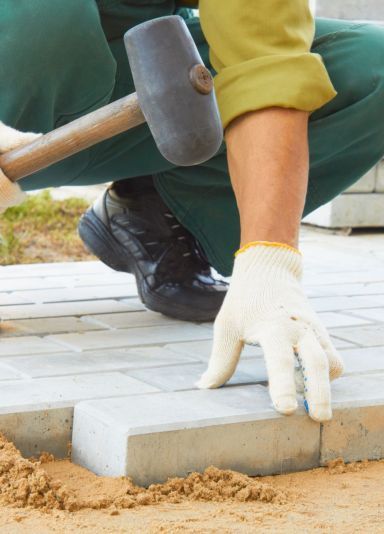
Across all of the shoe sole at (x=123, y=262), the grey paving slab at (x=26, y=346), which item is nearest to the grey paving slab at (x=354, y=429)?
the grey paving slab at (x=26, y=346)

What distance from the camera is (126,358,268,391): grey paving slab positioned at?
2.25 meters

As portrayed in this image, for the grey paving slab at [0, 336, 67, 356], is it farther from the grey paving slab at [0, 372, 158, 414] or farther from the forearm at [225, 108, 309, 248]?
the forearm at [225, 108, 309, 248]

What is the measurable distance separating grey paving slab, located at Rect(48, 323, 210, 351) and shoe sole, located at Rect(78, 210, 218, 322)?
83 millimetres

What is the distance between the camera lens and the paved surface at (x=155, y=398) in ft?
6.32

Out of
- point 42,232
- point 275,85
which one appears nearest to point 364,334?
point 275,85

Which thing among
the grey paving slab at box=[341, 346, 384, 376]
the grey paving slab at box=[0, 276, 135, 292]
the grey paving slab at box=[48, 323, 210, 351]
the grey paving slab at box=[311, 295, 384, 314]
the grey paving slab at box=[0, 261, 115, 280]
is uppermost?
the grey paving slab at box=[341, 346, 384, 376]

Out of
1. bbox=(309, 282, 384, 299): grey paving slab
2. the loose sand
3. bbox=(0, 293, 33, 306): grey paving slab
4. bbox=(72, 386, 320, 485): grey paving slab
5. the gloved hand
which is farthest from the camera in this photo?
bbox=(309, 282, 384, 299): grey paving slab

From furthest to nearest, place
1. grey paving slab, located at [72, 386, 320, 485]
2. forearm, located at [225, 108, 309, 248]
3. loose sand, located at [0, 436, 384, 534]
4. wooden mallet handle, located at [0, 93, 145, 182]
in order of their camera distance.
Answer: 1. forearm, located at [225, 108, 309, 248]
2. wooden mallet handle, located at [0, 93, 145, 182]
3. grey paving slab, located at [72, 386, 320, 485]
4. loose sand, located at [0, 436, 384, 534]

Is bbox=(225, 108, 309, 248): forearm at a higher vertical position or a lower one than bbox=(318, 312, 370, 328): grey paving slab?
higher

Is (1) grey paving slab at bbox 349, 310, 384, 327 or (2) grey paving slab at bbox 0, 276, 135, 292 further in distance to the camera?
(2) grey paving slab at bbox 0, 276, 135, 292

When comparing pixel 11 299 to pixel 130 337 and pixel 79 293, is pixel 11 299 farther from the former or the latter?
pixel 130 337

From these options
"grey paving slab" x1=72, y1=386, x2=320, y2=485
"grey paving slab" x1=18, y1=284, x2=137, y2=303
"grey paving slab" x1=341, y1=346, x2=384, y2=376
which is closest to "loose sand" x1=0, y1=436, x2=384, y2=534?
"grey paving slab" x1=72, y1=386, x2=320, y2=485

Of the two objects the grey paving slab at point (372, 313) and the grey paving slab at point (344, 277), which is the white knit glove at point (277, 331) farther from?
the grey paving slab at point (344, 277)

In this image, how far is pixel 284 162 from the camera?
224 cm
